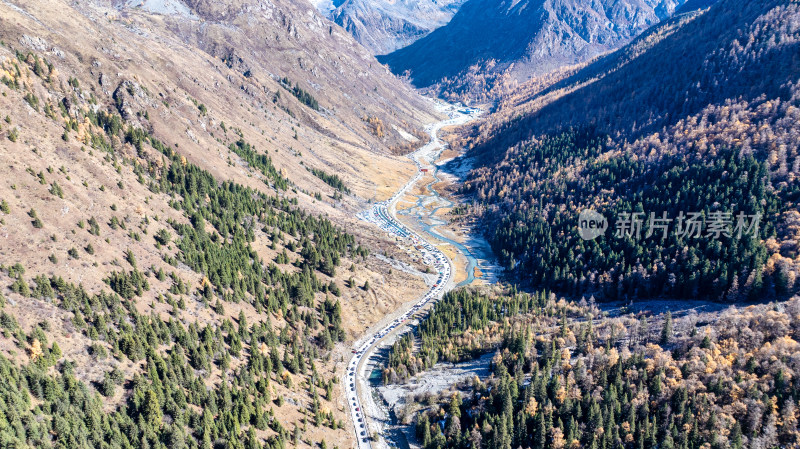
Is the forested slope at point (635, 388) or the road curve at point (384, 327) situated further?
the road curve at point (384, 327)

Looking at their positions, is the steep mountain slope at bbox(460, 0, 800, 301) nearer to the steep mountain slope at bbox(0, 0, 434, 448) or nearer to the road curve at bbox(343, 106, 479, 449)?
the road curve at bbox(343, 106, 479, 449)

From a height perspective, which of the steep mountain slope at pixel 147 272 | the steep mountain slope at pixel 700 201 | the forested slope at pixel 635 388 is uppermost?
the steep mountain slope at pixel 700 201

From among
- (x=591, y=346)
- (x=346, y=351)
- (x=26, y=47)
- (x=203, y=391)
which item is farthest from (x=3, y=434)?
(x=26, y=47)

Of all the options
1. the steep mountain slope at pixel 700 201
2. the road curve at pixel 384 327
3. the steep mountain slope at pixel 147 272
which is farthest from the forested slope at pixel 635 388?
the steep mountain slope at pixel 147 272

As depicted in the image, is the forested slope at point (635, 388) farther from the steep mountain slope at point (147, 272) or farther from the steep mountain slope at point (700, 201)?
the steep mountain slope at point (147, 272)

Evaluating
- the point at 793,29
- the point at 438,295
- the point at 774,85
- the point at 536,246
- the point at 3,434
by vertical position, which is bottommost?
the point at 3,434

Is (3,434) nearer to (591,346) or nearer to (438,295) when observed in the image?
(591,346)

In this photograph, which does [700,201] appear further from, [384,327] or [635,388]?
[384,327]

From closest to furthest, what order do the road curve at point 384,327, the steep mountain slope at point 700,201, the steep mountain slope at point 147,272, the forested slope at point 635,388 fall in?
the steep mountain slope at point 147,272 → the forested slope at point 635,388 → the road curve at point 384,327 → the steep mountain slope at point 700,201
